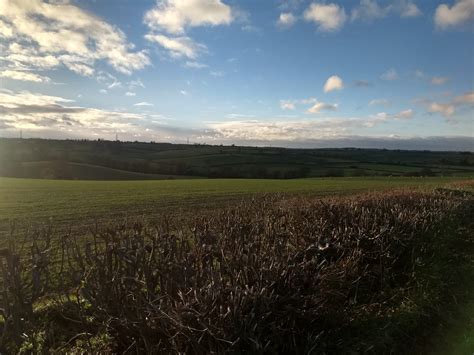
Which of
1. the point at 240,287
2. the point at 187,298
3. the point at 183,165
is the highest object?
the point at 240,287

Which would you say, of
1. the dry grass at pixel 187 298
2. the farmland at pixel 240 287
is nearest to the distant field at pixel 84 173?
the farmland at pixel 240 287

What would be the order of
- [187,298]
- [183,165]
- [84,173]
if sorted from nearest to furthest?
[187,298]
[84,173]
[183,165]

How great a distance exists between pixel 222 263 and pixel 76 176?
8178 cm

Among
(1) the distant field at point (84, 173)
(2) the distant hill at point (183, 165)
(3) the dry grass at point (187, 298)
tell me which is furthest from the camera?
(2) the distant hill at point (183, 165)

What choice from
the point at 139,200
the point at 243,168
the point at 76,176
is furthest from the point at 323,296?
the point at 243,168

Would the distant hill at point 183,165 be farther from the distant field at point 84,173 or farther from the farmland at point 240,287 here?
the farmland at point 240,287

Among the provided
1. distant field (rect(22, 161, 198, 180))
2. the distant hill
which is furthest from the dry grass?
distant field (rect(22, 161, 198, 180))

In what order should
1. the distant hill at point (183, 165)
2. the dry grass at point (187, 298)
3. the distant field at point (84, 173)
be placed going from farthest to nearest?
the distant hill at point (183, 165) → the distant field at point (84, 173) → the dry grass at point (187, 298)

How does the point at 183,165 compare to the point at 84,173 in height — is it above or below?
above

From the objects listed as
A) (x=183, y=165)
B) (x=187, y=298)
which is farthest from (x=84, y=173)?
(x=187, y=298)

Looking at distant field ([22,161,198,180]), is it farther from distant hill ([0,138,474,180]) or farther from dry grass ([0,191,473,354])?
dry grass ([0,191,473,354])

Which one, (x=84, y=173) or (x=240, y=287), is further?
(x=84, y=173)

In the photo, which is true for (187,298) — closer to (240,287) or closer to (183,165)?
(240,287)

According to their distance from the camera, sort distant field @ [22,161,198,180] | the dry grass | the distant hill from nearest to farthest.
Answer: the dry grass
distant field @ [22,161,198,180]
the distant hill
